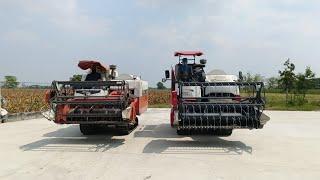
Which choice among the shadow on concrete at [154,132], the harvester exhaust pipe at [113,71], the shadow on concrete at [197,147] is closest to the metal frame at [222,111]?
the shadow on concrete at [197,147]

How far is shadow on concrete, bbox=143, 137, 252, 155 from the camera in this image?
10125 millimetres

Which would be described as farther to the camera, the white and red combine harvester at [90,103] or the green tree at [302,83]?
the green tree at [302,83]

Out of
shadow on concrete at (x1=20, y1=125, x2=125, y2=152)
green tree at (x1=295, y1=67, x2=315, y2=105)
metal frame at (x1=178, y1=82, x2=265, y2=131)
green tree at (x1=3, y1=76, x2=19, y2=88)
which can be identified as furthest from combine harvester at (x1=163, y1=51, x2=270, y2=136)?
green tree at (x1=295, y1=67, x2=315, y2=105)

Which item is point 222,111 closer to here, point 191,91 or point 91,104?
point 191,91

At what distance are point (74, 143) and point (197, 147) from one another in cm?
312

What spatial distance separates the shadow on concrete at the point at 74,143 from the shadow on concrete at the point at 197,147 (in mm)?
1011

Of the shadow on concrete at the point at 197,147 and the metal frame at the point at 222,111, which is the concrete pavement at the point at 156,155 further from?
the metal frame at the point at 222,111

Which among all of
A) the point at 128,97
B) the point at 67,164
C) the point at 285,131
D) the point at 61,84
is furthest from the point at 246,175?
the point at 285,131

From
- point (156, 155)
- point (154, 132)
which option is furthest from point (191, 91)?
point (154, 132)

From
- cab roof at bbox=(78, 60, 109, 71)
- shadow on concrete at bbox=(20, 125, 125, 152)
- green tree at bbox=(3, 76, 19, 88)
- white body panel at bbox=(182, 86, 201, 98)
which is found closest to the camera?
shadow on concrete at bbox=(20, 125, 125, 152)

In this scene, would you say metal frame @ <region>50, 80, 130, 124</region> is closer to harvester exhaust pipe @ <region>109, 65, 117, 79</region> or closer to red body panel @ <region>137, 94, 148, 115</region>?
red body panel @ <region>137, 94, 148, 115</region>

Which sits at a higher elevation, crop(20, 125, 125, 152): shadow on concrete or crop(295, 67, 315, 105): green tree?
crop(295, 67, 315, 105): green tree

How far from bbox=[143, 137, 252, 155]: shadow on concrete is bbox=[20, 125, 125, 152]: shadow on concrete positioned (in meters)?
1.01

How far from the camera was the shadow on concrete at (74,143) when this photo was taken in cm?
1040
